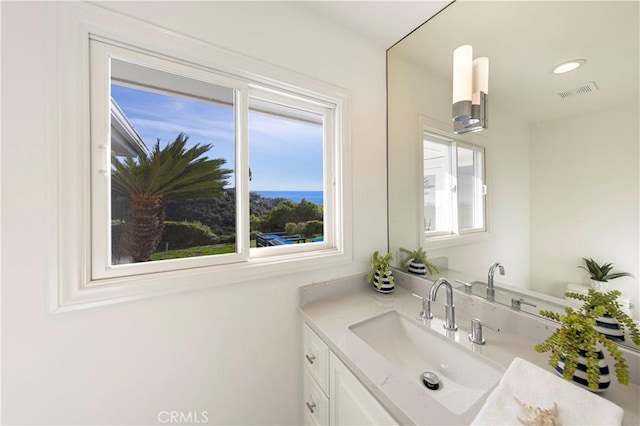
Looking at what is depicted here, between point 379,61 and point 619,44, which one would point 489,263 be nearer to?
point 619,44

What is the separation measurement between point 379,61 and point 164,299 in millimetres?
1799

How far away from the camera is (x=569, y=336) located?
2.09 ft

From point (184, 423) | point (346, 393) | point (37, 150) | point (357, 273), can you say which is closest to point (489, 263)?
point (357, 273)

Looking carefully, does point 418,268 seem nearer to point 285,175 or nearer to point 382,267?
point 382,267

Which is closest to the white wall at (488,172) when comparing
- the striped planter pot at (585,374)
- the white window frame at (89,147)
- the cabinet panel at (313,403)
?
the striped planter pot at (585,374)

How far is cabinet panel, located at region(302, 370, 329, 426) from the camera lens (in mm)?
975

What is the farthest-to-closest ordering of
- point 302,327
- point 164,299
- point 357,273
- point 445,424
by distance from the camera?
1. point 357,273
2. point 302,327
3. point 164,299
4. point 445,424

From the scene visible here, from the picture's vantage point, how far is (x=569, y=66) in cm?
83

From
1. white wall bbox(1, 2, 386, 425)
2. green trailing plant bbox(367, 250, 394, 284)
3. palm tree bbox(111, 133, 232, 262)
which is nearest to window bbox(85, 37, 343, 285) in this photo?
palm tree bbox(111, 133, 232, 262)

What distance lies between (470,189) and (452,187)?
120 millimetres

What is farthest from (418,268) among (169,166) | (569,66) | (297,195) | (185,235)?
(169,166)

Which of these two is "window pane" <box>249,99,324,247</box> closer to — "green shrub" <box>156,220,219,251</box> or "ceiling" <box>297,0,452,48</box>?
"green shrub" <box>156,220,219,251</box>

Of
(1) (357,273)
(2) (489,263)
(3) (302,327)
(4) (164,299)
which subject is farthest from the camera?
(1) (357,273)

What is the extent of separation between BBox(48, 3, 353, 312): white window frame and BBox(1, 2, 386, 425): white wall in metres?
0.04
